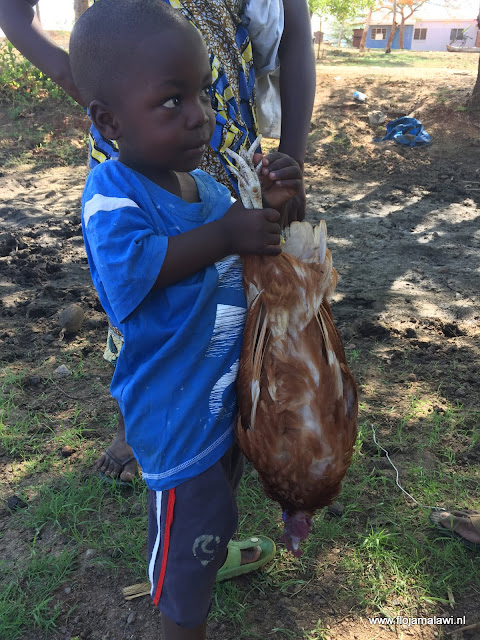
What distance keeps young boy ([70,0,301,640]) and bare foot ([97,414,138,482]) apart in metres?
1.12

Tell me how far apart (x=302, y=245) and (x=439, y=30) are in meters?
48.5

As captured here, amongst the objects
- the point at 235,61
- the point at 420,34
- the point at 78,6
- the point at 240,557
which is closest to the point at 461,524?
the point at 240,557

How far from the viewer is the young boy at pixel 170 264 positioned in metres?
1.32

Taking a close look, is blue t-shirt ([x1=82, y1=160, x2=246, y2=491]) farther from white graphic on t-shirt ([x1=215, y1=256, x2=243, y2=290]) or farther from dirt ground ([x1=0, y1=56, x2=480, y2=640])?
dirt ground ([x1=0, y1=56, x2=480, y2=640])

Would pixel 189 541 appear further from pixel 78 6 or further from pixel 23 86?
pixel 78 6

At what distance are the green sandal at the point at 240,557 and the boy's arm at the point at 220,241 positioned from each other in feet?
4.45

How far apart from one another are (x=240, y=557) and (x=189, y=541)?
808 millimetres

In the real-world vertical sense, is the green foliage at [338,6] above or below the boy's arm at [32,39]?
above

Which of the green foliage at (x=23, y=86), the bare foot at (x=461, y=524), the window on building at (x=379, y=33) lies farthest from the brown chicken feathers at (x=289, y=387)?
the window on building at (x=379, y=33)

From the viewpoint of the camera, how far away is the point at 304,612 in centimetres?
211

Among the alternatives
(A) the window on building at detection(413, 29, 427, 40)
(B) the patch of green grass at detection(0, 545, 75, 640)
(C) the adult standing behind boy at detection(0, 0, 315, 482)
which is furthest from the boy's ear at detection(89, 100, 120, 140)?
(A) the window on building at detection(413, 29, 427, 40)

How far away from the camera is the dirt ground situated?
2.15 metres

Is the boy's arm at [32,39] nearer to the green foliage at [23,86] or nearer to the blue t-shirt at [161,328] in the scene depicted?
the blue t-shirt at [161,328]

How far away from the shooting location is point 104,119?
1401mm
